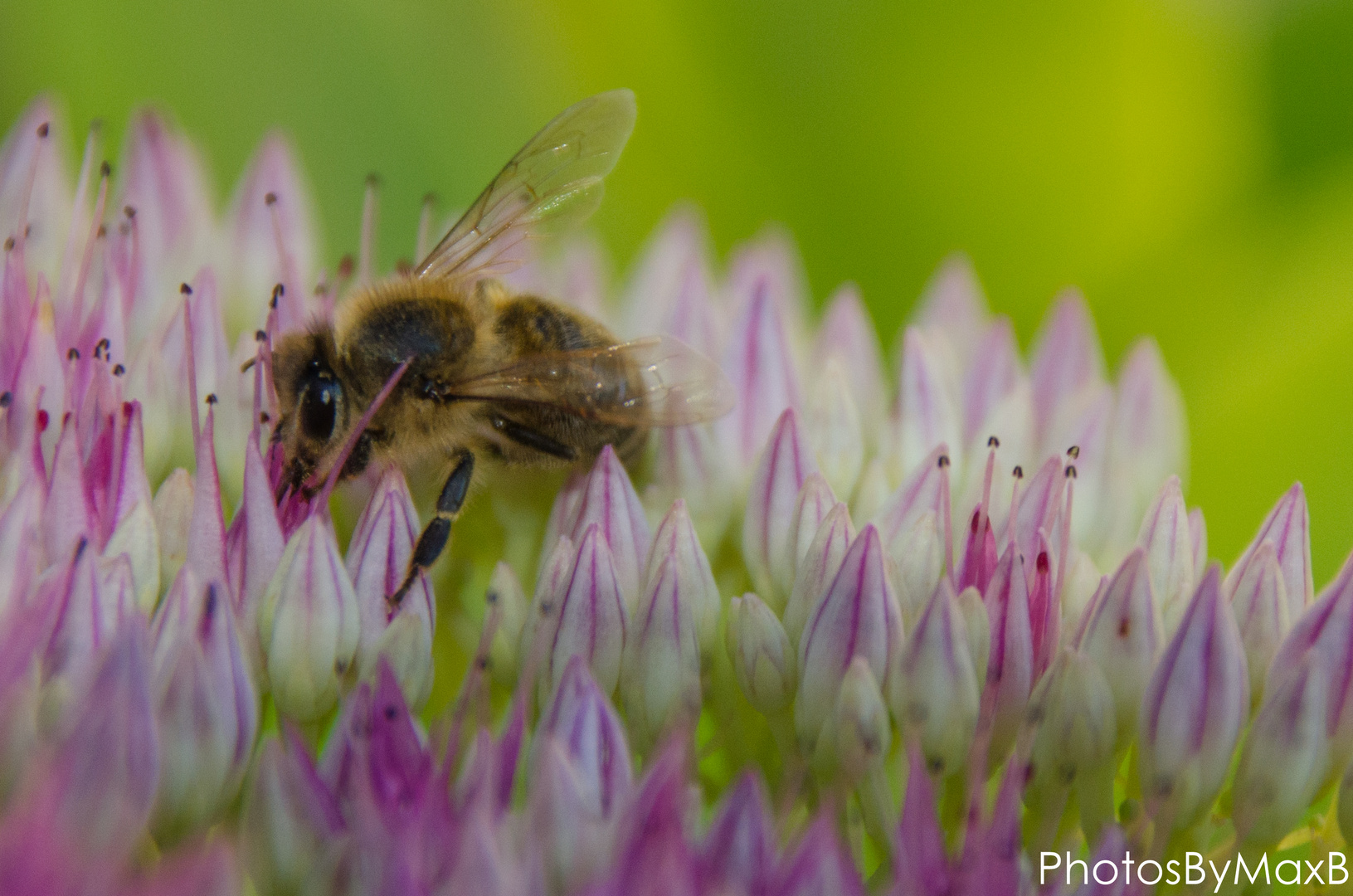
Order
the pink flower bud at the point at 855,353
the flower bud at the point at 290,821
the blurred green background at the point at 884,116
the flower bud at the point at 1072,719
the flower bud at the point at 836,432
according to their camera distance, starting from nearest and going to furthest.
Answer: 1. the flower bud at the point at 290,821
2. the flower bud at the point at 1072,719
3. the flower bud at the point at 836,432
4. the pink flower bud at the point at 855,353
5. the blurred green background at the point at 884,116

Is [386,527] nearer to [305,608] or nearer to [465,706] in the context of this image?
[305,608]

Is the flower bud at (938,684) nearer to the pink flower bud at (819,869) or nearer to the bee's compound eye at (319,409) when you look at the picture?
the pink flower bud at (819,869)

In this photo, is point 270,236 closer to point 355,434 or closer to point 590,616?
point 355,434

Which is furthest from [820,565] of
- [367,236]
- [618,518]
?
[367,236]

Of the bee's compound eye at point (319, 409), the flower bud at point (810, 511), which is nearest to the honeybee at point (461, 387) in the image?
the bee's compound eye at point (319, 409)

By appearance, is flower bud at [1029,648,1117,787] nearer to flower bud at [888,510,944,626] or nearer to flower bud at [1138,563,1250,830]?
flower bud at [1138,563,1250,830]

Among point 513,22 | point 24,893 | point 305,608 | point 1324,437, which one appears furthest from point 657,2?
point 24,893

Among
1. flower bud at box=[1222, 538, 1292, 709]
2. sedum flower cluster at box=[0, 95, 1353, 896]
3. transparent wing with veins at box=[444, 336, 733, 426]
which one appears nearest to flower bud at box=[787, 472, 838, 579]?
sedum flower cluster at box=[0, 95, 1353, 896]
